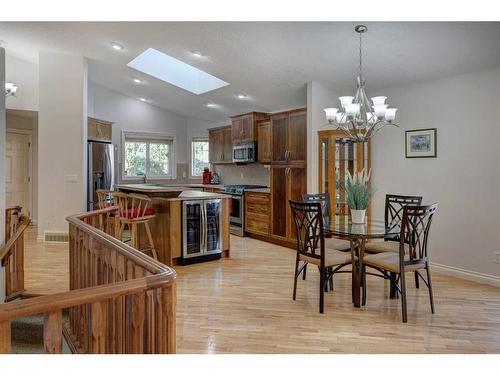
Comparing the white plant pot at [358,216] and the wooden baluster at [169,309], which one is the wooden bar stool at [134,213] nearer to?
the white plant pot at [358,216]

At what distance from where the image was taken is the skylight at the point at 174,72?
20.3 feet

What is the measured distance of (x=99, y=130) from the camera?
22.9 feet

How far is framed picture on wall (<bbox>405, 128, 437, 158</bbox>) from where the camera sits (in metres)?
4.45

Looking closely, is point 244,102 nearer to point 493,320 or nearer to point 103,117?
point 103,117

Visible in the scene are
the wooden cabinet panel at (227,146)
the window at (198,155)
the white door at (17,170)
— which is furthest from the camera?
the window at (198,155)

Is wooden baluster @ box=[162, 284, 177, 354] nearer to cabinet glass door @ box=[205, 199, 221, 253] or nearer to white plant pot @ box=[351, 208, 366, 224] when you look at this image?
white plant pot @ box=[351, 208, 366, 224]

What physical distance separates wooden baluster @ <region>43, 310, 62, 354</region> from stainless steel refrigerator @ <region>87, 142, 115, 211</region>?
5.44 m

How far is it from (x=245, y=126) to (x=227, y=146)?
0.97 meters

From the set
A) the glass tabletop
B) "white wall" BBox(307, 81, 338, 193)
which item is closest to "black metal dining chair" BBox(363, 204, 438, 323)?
the glass tabletop

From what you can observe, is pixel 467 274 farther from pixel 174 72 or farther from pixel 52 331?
pixel 174 72

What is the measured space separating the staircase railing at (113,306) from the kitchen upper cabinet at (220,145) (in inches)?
208

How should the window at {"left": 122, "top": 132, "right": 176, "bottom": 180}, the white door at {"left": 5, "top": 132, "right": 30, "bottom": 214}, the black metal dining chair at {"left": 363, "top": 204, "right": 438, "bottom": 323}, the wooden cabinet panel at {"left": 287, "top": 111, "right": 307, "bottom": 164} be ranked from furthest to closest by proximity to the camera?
the window at {"left": 122, "top": 132, "right": 176, "bottom": 180} → the white door at {"left": 5, "top": 132, "right": 30, "bottom": 214} → the wooden cabinet panel at {"left": 287, "top": 111, "right": 307, "bottom": 164} → the black metal dining chair at {"left": 363, "top": 204, "right": 438, "bottom": 323}

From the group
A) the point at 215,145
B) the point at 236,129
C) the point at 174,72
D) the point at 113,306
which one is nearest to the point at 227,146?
the point at 215,145

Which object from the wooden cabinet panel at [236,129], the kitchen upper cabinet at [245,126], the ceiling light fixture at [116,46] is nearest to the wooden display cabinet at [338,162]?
the kitchen upper cabinet at [245,126]
